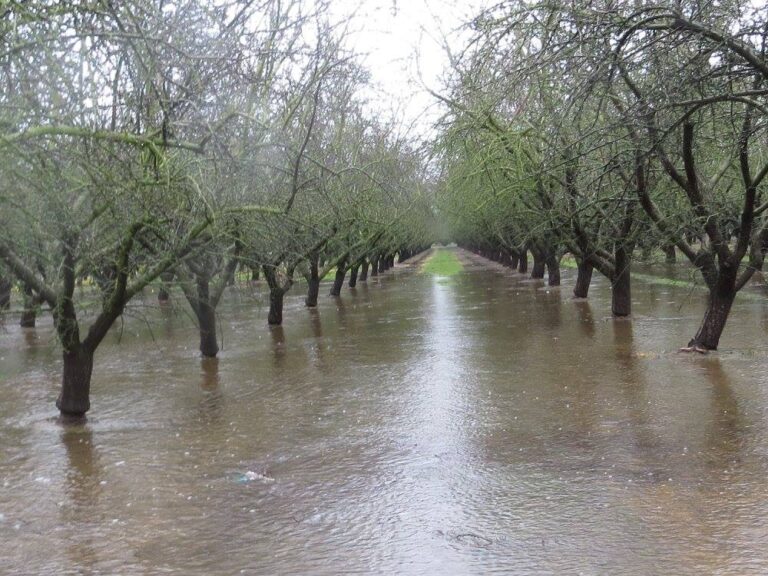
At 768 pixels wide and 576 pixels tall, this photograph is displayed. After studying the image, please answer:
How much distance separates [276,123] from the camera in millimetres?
12477

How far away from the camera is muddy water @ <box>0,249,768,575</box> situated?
614 centimetres

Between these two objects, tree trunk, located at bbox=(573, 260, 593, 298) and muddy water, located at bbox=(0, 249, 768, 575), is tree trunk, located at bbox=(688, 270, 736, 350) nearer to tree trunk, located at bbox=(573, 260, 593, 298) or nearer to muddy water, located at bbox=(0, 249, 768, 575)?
muddy water, located at bbox=(0, 249, 768, 575)

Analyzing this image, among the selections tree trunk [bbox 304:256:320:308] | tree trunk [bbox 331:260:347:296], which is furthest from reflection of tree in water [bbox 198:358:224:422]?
tree trunk [bbox 331:260:347:296]

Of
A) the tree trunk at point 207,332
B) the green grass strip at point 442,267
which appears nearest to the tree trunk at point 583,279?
the tree trunk at point 207,332

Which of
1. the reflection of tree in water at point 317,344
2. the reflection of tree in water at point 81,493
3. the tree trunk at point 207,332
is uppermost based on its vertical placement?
the tree trunk at point 207,332

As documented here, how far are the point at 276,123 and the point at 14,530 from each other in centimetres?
718

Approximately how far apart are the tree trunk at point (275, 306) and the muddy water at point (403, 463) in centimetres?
639

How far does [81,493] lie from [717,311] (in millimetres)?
10506

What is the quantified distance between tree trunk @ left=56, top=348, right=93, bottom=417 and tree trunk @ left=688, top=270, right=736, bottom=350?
9.77 metres

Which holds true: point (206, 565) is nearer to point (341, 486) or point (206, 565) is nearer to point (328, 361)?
point (341, 486)

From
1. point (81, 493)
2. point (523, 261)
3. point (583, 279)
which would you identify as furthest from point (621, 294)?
point (523, 261)

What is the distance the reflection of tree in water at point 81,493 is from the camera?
254 inches

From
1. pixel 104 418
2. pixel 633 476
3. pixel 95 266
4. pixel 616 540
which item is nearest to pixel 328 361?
pixel 104 418

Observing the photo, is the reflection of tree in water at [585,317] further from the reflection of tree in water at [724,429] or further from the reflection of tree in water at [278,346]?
the reflection of tree in water at [278,346]
